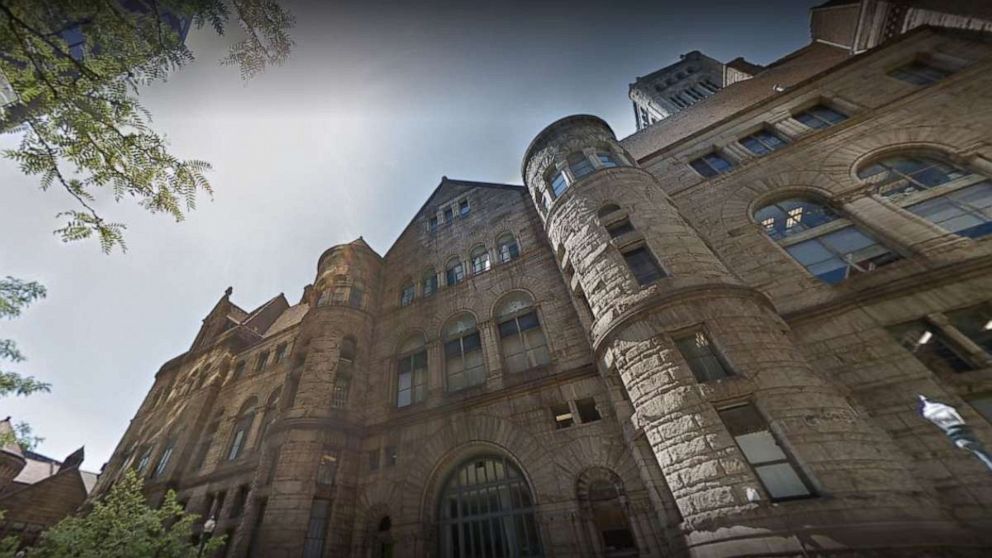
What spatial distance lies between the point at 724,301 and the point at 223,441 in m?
21.4

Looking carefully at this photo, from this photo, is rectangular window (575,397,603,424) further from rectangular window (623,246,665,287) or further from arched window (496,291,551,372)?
rectangular window (623,246,665,287)

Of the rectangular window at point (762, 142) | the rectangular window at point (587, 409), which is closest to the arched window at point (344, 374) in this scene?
the rectangular window at point (587, 409)

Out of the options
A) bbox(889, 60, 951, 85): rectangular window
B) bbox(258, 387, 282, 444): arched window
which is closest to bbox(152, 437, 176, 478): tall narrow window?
bbox(258, 387, 282, 444): arched window

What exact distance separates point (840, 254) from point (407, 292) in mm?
15994

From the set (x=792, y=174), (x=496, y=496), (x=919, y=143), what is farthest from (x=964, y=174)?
(x=496, y=496)

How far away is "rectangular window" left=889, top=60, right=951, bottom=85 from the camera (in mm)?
12048

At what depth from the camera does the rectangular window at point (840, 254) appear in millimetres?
8523

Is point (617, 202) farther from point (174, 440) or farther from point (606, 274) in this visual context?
point (174, 440)

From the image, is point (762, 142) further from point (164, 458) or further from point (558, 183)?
point (164, 458)

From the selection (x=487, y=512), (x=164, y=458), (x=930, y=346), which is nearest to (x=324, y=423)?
(x=487, y=512)

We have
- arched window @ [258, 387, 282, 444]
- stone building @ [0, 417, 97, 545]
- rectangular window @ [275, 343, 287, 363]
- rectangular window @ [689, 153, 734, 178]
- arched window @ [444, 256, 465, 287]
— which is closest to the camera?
rectangular window @ [689, 153, 734, 178]

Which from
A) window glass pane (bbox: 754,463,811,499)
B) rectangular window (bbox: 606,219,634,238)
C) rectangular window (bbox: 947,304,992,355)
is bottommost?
window glass pane (bbox: 754,463,811,499)

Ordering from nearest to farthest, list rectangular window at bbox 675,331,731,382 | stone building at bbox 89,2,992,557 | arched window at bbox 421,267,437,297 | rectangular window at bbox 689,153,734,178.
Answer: stone building at bbox 89,2,992,557 < rectangular window at bbox 675,331,731,382 < rectangular window at bbox 689,153,734,178 < arched window at bbox 421,267,437,297

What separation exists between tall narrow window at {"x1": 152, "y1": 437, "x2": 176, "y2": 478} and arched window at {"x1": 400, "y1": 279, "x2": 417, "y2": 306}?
13931 mm
